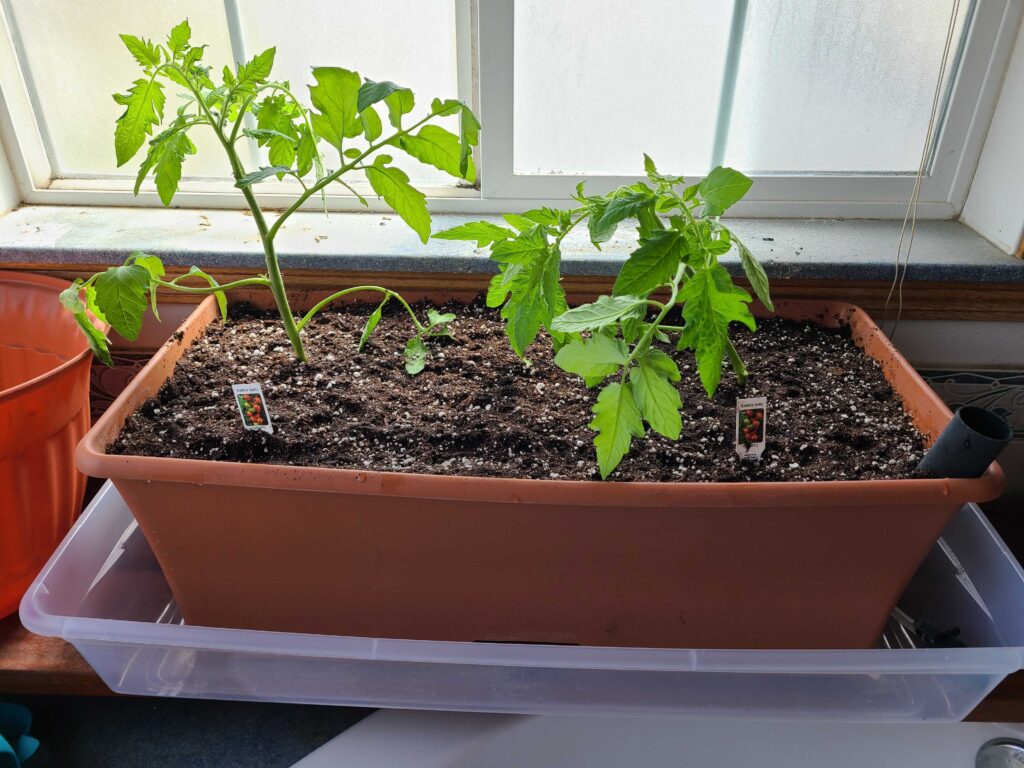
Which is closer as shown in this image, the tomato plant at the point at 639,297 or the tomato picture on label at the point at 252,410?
the tomato plant at the point at 639,297

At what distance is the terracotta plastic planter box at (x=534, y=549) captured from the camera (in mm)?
666

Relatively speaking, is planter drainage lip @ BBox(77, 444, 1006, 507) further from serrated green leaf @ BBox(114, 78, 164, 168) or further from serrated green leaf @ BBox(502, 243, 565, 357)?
serrated green leaf @ BBox(114, 78, 164, 168)

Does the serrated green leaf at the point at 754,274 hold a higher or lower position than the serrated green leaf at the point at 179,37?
lower

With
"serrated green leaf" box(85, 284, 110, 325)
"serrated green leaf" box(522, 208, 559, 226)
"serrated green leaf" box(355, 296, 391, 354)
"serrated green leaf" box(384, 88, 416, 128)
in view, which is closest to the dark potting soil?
"serrated green leaf" box(355, 296, 391, 354)

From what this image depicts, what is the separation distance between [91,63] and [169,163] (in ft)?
1.80

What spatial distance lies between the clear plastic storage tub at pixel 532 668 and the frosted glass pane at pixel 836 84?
596mm

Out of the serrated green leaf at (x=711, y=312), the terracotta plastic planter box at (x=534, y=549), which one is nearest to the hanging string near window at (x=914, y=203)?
the terracotta plastic planter box at (x=534, y=549)

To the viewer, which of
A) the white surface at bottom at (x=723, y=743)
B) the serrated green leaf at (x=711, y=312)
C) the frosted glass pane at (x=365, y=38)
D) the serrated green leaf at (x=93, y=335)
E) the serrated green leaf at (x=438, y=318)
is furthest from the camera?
the frosted glass pane at (x=365, y=38)

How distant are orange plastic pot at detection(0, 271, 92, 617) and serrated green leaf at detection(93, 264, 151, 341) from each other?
0.13 metres

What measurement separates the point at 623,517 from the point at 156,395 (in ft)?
1.84

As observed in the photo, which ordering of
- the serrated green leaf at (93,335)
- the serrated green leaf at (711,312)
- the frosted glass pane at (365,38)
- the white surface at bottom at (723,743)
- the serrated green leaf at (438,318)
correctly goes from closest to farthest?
the serrated green leaf at (711,312) < the serrated green leaf at (93,335) < the white surface at bottom at (723,743) < the serrated green leaf at (438,318) < the frosted glass pane at (365,38)

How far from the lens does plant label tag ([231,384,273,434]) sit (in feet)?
2.48

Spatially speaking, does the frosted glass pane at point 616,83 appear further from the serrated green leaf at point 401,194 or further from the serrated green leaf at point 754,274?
the serrated green leaf at point 754,274

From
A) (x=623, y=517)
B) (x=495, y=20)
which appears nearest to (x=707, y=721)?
(x=623, y=517)
